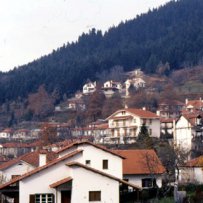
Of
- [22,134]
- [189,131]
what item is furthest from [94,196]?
[22,134]

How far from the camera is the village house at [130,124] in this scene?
8845 cm

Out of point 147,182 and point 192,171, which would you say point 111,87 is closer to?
point 192,171

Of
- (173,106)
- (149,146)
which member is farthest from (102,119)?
(149,146)

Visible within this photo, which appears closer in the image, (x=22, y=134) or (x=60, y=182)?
(x=60, y=182)

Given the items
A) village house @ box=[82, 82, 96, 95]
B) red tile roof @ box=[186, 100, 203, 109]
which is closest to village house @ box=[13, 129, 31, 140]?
red tile roof @ box=[186, 100, 203, 109]

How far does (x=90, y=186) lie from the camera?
111 ft

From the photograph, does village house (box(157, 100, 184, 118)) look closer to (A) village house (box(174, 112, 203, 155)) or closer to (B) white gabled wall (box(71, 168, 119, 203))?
(A) village house (box(174, 112, 203, 155))

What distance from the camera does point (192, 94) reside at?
137 m

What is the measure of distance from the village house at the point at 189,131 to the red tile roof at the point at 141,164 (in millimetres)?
29518

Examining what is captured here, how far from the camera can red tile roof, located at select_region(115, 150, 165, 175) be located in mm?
43969

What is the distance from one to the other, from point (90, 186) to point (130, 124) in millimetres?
58472

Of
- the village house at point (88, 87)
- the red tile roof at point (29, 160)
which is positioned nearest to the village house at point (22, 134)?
the village house at point (88, 87)

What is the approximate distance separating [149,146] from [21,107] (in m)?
104

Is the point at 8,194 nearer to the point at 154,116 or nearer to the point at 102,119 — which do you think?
the point at 154,116
